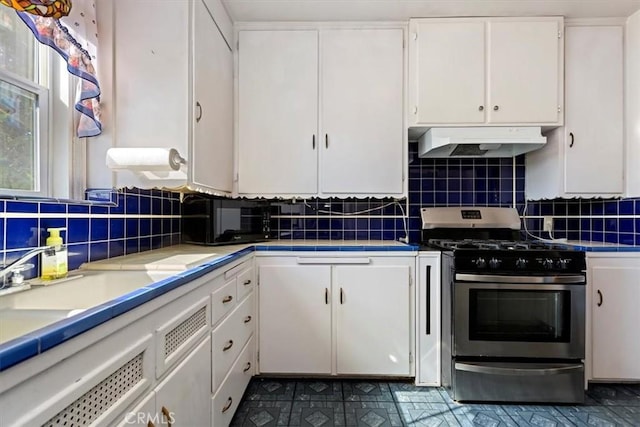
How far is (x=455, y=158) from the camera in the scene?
252 cm

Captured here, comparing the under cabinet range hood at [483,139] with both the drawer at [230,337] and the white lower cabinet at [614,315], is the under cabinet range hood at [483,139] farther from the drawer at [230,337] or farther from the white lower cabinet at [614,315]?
the drawer at [230,337]

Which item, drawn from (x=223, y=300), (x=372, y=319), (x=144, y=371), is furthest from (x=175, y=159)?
(x=372, y=319)

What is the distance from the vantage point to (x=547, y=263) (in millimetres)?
1799

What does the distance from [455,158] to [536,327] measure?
128cm

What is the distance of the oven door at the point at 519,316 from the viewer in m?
1.79

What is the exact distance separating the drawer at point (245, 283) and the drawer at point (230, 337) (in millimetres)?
44

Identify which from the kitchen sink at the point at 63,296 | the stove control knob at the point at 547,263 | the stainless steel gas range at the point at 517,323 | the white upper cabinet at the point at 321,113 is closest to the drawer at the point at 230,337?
the kitchen sink at the point at 63,296

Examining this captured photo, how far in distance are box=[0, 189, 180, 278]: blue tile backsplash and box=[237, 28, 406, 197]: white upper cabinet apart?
1.82 feet

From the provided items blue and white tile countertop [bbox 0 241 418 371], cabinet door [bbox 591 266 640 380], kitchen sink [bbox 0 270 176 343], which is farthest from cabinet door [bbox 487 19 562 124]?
kitchen sink [bbox 0 270 176 343]

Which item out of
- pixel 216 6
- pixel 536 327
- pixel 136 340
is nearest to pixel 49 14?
pixel 216 6

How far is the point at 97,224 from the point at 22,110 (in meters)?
0.50

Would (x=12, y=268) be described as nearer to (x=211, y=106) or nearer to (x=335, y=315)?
(x=211, y=106)

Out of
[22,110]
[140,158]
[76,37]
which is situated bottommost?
[140,158]

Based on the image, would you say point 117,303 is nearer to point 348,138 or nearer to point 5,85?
point 5,85
